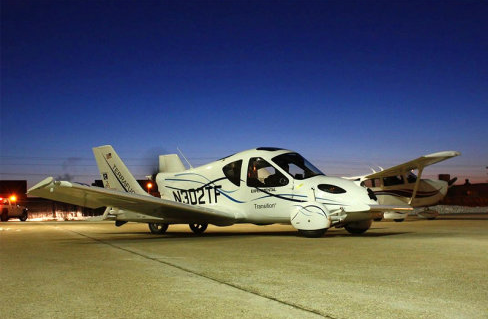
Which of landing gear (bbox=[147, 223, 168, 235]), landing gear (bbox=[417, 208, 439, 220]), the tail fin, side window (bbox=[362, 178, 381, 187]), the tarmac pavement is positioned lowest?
landing gear (bbox=[417, 208, 439, 220])

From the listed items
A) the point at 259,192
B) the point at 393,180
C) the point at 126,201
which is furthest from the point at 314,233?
the point at 393,180

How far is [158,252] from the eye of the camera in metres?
9.07

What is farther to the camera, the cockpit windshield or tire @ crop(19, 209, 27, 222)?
tire @ crop(19, 209, 27, 222)

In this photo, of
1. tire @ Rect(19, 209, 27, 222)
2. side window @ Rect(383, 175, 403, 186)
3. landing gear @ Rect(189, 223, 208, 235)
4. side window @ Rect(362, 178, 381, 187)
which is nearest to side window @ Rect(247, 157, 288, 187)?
landing gear @ Rect(189, 223, 208, 235)

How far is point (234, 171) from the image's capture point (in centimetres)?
1426

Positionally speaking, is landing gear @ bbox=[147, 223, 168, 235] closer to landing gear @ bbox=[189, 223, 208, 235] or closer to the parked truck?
landing gear @ bbox=[189, 223, 208, 235]

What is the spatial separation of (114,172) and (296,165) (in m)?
6.69

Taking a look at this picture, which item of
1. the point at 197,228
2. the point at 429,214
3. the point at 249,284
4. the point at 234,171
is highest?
the point at 234,171

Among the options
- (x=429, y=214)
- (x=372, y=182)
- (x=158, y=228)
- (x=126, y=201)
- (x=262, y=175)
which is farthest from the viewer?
(x=372, y=182)

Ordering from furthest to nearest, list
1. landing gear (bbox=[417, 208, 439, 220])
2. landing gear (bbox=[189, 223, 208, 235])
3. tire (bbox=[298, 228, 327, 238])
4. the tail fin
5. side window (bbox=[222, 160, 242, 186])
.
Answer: landing gear (bbox=[417, 208, 439, 220]), the tail fin, landing gear (bbox=[189, 223, 208, 235]), side window (bbox=[222, 160, 242, 186]), tire (bbox=[298, 228, 327, 238])

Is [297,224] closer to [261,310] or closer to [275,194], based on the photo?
[275,194]

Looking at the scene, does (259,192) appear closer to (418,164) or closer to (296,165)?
(296,165)

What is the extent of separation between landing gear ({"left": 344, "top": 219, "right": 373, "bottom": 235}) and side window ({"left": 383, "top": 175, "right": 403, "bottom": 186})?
41.6ft

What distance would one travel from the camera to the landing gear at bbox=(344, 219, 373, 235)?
13773mm
